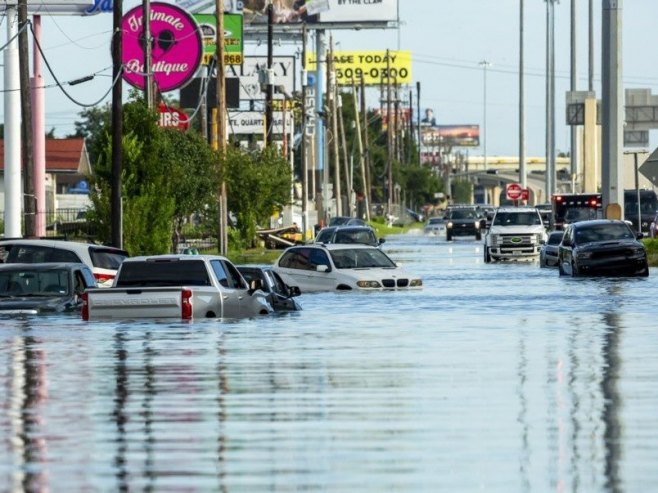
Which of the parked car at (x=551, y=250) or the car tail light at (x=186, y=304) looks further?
the parked car at (x=551, y=250)

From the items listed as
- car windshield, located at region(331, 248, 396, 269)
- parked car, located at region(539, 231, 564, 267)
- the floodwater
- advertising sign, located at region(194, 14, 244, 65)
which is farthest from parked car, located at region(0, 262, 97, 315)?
advertising sign, located at region(194, 14, 244, 65)

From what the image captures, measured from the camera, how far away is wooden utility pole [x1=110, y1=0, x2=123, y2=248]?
49656mm

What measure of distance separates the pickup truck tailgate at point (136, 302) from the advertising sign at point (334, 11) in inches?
4385

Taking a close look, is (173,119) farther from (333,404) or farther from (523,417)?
(523,417)

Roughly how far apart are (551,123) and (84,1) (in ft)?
140

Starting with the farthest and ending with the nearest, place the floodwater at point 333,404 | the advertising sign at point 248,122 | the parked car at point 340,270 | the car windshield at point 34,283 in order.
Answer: the advertising sign at point 248,122 < the parked car at point 340,270 < the car windshield at point 34,283 < the floodwater at point 333,404

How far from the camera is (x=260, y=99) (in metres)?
119

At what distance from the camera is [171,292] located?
29062mm

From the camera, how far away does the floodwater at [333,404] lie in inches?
511

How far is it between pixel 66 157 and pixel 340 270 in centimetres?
6730

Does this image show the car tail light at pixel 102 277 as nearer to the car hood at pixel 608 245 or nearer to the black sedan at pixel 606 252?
the black sedan at pixel 606 252

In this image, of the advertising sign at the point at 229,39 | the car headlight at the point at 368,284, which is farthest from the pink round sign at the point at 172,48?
the car headlight at the point at 368,284

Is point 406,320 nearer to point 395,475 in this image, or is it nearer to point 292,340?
point 292,340

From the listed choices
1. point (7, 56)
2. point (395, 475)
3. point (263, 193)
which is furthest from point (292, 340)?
point (263, 193)
